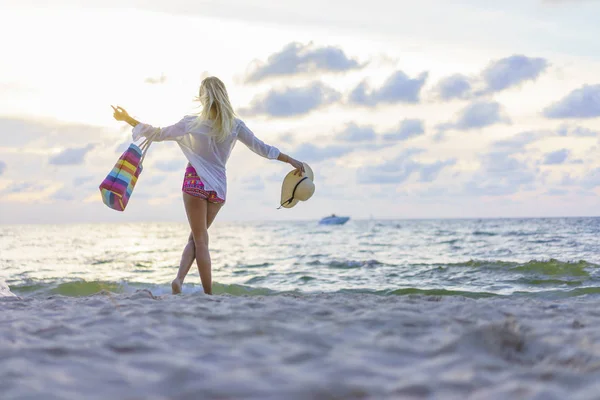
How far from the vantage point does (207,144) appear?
604 centimetres

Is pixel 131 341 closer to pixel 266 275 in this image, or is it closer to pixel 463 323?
pixel 463 323

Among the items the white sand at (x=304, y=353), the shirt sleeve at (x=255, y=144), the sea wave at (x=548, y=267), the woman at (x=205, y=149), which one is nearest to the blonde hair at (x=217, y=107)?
the woman at (x=205, y=149)

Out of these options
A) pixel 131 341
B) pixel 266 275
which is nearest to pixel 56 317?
pixel 131 341

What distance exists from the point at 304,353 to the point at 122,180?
373cm

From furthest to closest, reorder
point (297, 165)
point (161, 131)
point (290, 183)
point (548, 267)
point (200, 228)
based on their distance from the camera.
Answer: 1. point (548, 267)
2. point (290, 183)
3. point (297, 165)
4. point (200, 228)
5. point (161, 131)

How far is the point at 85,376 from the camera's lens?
261cm

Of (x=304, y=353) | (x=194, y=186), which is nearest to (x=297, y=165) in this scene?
(x=194, y=186)

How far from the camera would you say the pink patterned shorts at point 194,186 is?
19.8ft

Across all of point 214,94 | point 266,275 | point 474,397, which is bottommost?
point 266,275

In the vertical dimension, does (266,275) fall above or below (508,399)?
below

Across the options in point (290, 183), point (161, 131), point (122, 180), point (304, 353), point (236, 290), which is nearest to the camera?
point (304, 353)

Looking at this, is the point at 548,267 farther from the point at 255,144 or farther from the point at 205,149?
the point at 205,149

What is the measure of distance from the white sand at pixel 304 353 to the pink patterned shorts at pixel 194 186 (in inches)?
76.9

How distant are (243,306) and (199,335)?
1099 mm
